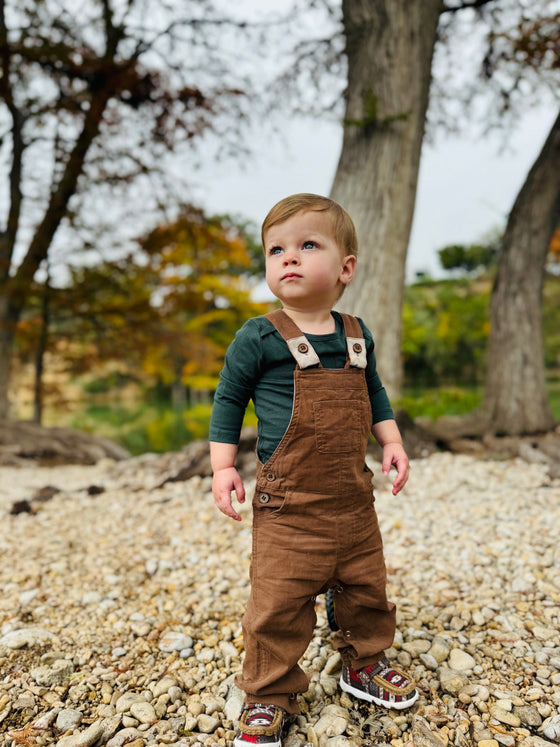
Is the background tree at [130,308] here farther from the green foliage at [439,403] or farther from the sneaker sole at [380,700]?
the sneaker sole at [380,700]

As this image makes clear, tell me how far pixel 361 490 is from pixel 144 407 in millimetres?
23464

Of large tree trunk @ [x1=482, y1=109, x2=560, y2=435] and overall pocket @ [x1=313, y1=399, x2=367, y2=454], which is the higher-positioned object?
large tree trunk @ [x1=482, y1=109, x2=560, y2=435]

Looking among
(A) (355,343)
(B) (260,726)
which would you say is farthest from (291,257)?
(B) (260,726)

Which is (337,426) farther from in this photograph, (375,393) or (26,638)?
(26,638)

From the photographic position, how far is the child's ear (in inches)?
64.0

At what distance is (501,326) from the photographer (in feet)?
17.3

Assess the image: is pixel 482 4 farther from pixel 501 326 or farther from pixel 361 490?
pixel 361 490

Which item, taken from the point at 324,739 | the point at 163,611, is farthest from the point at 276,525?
the point at 163,611

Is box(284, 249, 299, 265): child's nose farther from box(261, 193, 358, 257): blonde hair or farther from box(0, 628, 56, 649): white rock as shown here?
box(0, 628, 56, 649): white rock

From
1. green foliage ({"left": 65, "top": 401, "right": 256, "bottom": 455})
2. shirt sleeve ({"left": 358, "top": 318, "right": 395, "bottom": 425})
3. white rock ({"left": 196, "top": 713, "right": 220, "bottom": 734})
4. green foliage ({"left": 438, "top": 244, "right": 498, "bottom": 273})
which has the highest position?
green foliage ({"left": 438, "top": 244, "right": 498, "bottom": 273})

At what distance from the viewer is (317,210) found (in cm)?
154

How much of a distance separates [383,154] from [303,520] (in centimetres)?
338

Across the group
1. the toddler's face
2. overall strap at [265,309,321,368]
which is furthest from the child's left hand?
the toddler's face

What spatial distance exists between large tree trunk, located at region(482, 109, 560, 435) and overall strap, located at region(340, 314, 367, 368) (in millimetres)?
4062
